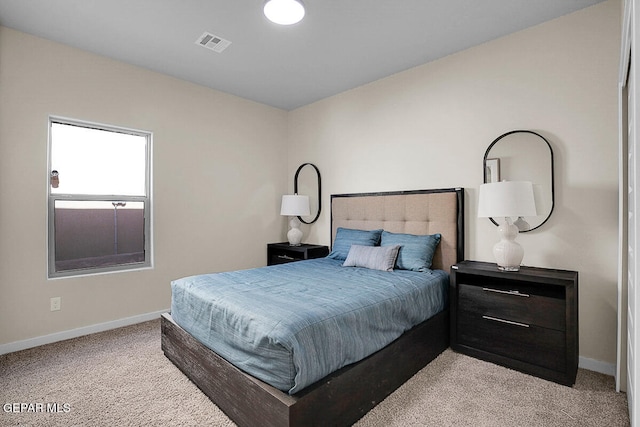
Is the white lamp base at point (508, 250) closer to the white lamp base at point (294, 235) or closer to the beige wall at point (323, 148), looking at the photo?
the beige wall at point (323, 148)

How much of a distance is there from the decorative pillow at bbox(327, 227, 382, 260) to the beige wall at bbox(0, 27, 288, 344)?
4.56 feet

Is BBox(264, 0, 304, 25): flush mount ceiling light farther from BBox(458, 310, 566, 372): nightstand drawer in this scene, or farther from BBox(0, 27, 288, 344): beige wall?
BBox(458, 310, 566, 372): nightstand drawer

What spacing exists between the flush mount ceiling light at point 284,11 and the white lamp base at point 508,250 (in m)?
2.23

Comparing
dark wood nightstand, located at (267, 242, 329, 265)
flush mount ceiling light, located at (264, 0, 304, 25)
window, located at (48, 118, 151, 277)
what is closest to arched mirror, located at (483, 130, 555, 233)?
flush mount ceiling light, located at (264, 0, 304, 25)

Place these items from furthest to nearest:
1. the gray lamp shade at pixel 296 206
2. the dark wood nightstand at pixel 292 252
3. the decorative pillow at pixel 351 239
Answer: the gray lamp shade at pixel 296 206
the dark wood nightstand at pixel 292 252
the decorative pillow at pixel 351 239

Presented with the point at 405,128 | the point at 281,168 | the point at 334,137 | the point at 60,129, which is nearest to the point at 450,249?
the point at 405,128

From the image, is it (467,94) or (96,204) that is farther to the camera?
(96,204)

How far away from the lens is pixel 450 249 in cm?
303

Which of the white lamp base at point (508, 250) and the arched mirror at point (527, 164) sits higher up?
the arched mirror at point (527, 164)

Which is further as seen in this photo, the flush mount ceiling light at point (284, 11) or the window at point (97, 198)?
the window at point (97, 198)

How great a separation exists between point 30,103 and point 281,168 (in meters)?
2.80

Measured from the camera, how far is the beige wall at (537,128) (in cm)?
235

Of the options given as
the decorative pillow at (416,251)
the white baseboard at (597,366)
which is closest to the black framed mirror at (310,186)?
the decorative pillow at (416,251)

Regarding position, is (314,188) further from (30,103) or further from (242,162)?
(30,103)
